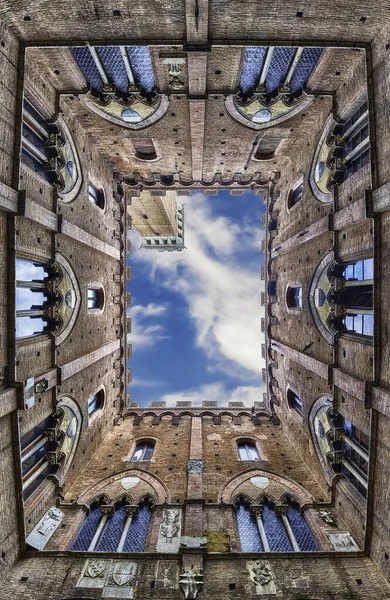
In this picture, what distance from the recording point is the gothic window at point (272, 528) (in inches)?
492

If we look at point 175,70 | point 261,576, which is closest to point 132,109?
point 175,70

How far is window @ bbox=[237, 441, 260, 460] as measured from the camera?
57.6 ft

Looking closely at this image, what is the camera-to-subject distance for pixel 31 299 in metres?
12.9

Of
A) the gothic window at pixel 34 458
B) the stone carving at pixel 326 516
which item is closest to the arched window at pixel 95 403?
the gothic window at pixel 34 458

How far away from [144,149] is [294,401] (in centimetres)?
1679

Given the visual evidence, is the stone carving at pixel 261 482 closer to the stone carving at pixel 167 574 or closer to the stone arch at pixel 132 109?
the stone carving at pixel 167 574

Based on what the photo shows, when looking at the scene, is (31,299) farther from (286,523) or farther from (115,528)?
(286,523)

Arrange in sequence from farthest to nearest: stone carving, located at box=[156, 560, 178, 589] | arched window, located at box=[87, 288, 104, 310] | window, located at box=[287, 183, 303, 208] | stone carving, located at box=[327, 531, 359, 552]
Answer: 1. window, located at box=[287, 183, 303, 208]
2. arched window, located at box=[87, 288, 104, 310]
3. stone carving, located at box=[327, 531, 359, 552]
4. stone carving, located at box=[156, 560, 178, 589]

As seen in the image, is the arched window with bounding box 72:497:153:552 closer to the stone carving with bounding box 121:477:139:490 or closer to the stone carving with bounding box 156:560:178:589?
the stone carving with bounding box 121:477:139:490

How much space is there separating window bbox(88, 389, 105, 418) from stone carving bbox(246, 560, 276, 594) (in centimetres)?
1053

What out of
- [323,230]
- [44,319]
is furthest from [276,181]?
[44,319]

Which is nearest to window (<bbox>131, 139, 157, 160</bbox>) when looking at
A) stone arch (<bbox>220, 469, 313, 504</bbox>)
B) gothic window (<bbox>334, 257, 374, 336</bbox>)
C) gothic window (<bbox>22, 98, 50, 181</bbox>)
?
gothic window (<bbox>22, 98, 50, 181</bbox>)

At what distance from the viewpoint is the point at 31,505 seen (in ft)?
40.5

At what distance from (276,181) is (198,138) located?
7.41 metres
